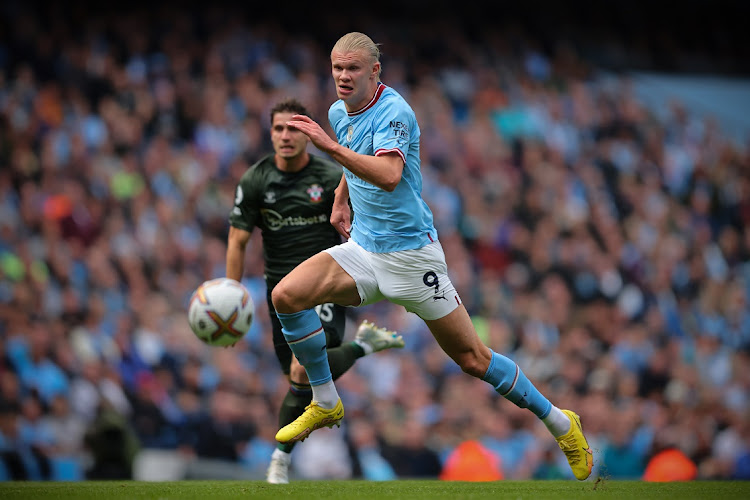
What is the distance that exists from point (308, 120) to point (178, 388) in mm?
6764

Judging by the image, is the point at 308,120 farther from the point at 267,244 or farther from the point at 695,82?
the point at 695,82

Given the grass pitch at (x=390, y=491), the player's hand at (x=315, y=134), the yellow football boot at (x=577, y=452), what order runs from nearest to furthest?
the player's hand at (x=315, y=134) < the grass pitch at (x=390, y=491) < the yellow football boot at (x=577, y=452)

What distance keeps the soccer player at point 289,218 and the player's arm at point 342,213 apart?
0.75 metres

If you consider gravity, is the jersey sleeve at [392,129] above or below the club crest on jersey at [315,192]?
above

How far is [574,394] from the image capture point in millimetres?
12602

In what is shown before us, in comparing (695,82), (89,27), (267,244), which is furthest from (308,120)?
(695,82)

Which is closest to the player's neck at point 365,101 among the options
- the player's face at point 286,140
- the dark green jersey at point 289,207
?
the player's face at point 286,140

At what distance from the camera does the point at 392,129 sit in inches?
222

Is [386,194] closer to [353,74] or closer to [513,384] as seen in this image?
[353,74]

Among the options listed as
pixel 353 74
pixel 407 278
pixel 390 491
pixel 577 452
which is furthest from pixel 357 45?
pixel 577 452

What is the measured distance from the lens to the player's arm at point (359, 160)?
532 centimetres

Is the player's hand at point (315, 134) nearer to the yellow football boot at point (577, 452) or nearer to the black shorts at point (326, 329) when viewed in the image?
the black shorts at point (326, 329)

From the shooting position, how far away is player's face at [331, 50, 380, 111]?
18.8 feet

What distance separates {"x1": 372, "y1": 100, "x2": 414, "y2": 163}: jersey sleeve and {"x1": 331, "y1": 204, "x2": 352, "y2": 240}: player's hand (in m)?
0.89
